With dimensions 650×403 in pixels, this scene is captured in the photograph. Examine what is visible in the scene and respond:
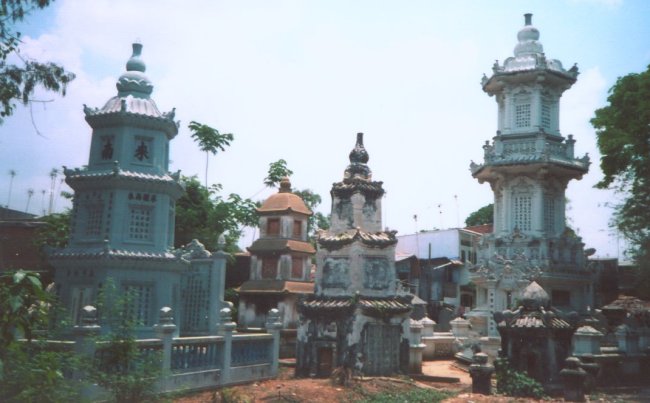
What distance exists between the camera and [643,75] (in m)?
23.8

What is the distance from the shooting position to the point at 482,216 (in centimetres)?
6419

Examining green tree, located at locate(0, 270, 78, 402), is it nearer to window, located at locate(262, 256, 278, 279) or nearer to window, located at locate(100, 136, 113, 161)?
window, located at locate(100, 136, 113, 161)

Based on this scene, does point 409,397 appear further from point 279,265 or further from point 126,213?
point 279,265

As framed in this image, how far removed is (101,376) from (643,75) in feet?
75.1

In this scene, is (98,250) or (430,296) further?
(430,296)

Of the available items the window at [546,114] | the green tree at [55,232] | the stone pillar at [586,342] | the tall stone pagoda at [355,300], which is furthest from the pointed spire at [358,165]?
the green tree at [55,232]

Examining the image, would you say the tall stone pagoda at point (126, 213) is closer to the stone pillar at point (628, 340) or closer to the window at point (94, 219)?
the window at point (94, 219)

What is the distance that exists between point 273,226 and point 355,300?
1319 centimetres

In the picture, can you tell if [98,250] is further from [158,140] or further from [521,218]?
[521,218]

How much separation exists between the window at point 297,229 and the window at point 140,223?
1211cm

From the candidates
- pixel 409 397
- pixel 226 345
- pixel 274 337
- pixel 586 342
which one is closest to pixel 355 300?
pixel 274 337

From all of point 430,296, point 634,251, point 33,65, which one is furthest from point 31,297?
point 430,296

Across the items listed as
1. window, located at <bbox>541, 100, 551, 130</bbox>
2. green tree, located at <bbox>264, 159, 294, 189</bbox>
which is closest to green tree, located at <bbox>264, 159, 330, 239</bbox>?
green tree, located at <bbox>264, 159, 294, 189</bbox>

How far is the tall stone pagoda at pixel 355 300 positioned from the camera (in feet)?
57.3
